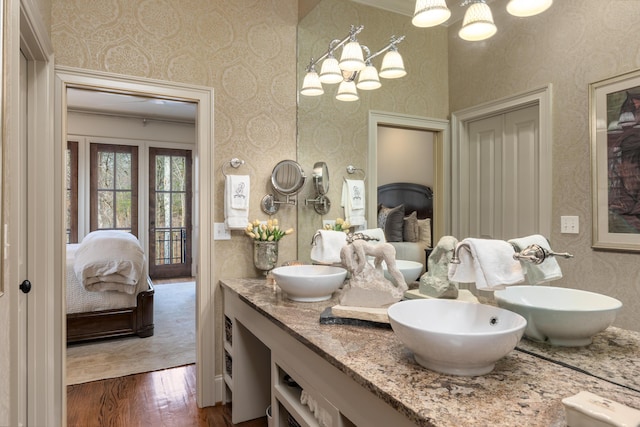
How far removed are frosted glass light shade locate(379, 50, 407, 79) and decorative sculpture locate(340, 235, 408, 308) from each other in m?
0.77

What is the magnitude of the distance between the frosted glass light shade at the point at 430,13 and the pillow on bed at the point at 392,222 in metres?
0.76

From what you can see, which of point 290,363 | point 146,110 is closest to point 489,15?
point 290,363

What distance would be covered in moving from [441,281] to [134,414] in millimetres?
2032

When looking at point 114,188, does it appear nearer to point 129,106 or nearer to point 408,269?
point 129,106

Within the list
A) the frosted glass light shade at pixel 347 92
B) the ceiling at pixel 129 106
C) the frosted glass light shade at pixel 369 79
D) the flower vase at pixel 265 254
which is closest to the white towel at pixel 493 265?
the frosted glass light shade at pixel 369 79

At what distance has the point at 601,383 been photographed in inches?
38.0

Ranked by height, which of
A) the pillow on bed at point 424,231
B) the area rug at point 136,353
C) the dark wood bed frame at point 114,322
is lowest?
the area rug at point 136,353

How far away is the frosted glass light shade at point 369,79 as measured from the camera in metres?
1.90

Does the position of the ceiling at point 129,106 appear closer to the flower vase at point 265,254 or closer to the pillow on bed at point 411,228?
the flower vase at point 265,254

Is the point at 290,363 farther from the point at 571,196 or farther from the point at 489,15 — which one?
the point at 489,15

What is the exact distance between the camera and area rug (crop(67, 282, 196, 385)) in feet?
9.84

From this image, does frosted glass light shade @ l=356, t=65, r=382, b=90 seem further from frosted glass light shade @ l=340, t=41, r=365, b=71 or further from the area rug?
the area rug

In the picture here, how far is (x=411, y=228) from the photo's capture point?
1.73 meters

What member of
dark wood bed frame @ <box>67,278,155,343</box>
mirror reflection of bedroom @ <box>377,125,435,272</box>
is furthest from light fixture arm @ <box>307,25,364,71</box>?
dark wood bed frame @ <box>67,278,155,343</box>
